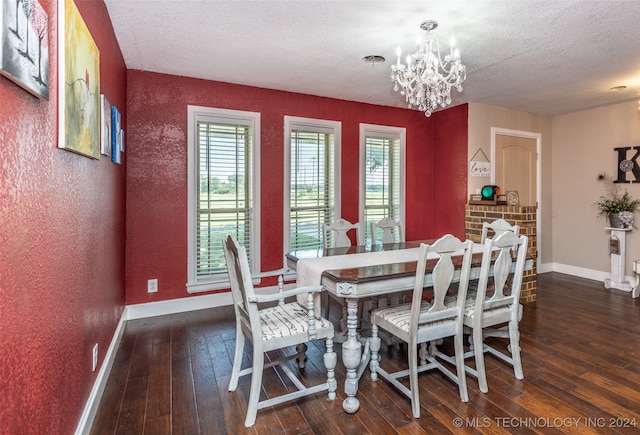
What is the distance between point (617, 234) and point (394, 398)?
4427 mm

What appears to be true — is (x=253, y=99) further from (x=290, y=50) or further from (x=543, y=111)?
(x=543, y=111)

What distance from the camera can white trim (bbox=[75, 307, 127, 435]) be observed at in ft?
6.16

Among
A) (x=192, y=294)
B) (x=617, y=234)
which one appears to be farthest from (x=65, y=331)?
(x=617, y=234)

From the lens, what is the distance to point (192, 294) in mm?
3988

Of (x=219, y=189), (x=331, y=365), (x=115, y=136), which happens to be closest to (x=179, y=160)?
(x=219, y=189)

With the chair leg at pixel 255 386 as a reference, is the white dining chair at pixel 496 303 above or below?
above

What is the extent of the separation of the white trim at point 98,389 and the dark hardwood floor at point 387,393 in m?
0.05

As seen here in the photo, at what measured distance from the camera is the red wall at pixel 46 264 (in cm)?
109

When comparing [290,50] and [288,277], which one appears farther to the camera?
[288,277]

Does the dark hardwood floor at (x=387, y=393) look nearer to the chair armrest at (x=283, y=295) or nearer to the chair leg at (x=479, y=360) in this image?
the chair leg at (x=479, y=360)

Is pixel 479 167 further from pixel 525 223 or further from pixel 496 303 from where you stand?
pixel 496 303

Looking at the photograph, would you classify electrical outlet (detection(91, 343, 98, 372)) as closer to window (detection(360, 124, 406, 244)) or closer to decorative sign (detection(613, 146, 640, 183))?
window (detection(360, 124, 406, 244))

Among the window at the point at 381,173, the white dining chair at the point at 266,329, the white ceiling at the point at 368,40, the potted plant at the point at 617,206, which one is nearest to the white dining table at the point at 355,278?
the white dining chair at the point at 266,329

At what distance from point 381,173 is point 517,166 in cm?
209
